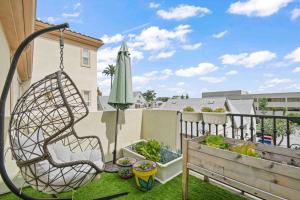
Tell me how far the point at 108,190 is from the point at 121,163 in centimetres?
47

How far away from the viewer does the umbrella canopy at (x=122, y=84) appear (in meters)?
3.13

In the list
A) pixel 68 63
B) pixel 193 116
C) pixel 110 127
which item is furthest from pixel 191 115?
pixel 68 63

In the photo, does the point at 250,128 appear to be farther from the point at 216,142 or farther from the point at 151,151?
the point at 151,151

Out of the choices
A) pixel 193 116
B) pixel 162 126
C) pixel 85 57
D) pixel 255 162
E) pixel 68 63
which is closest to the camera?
pixel 255 162

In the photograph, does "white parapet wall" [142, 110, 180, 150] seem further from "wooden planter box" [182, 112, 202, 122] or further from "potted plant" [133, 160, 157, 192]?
"potted plant" [133, 160, 157, 192]

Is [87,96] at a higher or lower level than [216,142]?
higher

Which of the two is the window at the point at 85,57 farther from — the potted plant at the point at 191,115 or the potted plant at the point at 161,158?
the potted plant at the point at 191,115

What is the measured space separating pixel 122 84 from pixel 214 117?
5.37 feet

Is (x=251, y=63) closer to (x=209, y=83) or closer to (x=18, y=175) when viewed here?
(x=209, y=83)

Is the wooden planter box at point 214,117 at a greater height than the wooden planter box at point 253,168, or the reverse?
the wooden planter box at point 214,117

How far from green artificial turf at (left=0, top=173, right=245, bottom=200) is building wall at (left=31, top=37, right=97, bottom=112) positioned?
23.1 feet

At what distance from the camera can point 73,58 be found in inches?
354

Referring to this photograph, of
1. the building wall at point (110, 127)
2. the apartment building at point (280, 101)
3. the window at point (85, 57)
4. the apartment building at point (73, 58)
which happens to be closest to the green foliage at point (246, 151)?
the building wall at point (110, 127)

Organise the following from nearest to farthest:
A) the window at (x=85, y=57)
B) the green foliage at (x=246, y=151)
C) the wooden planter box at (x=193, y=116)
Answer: the green foliage at (x=246, y=151) < the wooden planter box at (x=193, y=116) < the window at (x=85, y=57)
